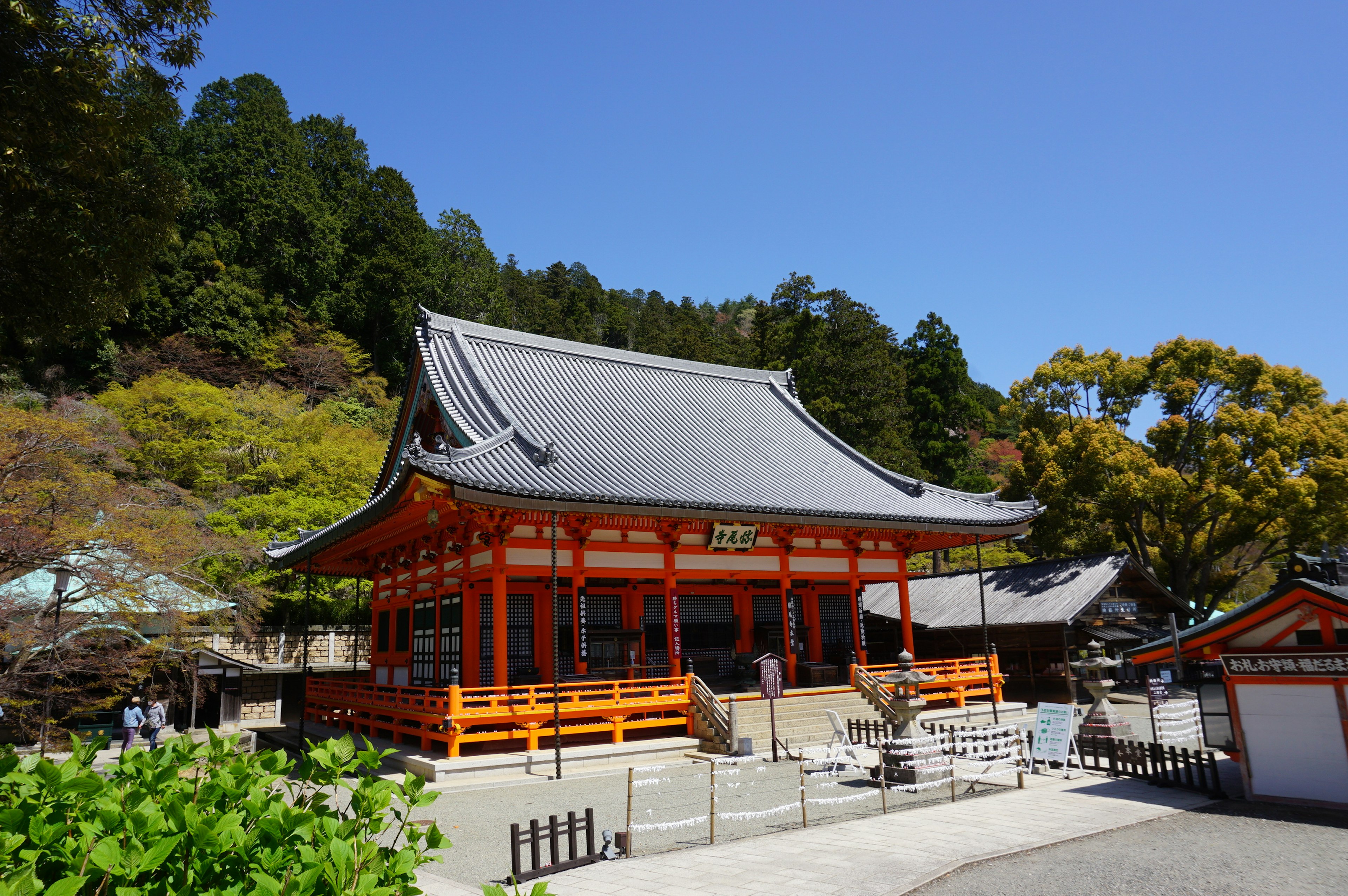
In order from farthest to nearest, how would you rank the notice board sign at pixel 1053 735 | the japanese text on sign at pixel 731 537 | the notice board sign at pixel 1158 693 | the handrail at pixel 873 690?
1. the notice board sign at pixel 1158 693
2. the japanese text on sign at pixel 731 537
3. the handrail at pixel 873 690
4. the notice board sign at pixel 1053 735

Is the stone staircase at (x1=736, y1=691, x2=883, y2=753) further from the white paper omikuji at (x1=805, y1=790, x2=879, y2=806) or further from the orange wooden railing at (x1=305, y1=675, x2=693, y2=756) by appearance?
the white paper omikuji at (x1=805, y1=790, x2=879, y2=806)

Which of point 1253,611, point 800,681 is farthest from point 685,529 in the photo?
point 1253,611

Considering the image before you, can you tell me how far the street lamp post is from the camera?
551 inches

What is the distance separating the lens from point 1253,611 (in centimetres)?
1014

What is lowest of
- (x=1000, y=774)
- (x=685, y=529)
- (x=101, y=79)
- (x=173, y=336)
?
(x=1000, y=774)

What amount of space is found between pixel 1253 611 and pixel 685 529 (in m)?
10.5

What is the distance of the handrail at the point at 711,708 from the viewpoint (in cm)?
1500

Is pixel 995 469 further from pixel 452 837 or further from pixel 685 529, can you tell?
pixel 452 837

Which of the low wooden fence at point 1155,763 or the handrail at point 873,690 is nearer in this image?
the low wooden fence at point 1155,763

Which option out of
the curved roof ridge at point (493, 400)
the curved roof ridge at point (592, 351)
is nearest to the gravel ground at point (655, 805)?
the curved roof ridge at point (493, 400)

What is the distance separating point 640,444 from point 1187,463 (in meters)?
20.0

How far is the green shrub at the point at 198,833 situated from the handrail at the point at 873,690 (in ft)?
52.0

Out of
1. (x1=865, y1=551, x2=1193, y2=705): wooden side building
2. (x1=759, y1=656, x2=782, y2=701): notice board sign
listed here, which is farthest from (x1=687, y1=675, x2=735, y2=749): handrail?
(x1=865, y1=551, x2=1193, y2=705): wooden side building

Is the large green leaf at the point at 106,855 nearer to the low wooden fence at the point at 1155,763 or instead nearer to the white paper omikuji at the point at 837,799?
the white paper omikuji at the point at 837,799
